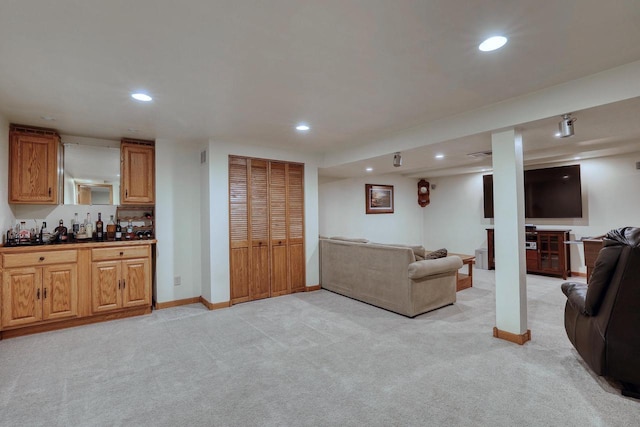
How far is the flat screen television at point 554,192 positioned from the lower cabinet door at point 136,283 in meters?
6.47

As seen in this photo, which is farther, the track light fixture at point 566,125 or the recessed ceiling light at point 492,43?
the track light fixture at point 566,125

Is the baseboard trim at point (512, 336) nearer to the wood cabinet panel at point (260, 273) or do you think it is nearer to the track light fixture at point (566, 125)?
the track light fixture at point (566, 125)

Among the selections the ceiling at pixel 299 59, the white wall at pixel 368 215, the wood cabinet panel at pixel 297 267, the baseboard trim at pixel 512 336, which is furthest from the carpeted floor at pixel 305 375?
the white wall at pixel 368 215

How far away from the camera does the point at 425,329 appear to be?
3428 mm

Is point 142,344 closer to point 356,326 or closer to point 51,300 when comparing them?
point 51,300

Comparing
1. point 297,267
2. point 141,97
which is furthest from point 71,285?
point 297,267

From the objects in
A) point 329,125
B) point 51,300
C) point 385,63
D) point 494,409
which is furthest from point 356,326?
point 51,300

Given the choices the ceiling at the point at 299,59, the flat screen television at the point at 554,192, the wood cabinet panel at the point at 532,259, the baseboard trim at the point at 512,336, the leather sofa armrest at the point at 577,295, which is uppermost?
the ceiling at the point at 299,59

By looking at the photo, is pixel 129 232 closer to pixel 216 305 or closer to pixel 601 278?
pixel 216 305

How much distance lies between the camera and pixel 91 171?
13.8 feet

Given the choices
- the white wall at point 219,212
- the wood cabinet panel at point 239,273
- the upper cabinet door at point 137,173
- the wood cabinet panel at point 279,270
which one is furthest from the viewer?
the wood cabinet panel at point 279,270

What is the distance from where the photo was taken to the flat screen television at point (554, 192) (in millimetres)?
5805

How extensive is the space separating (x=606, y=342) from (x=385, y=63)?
252cm

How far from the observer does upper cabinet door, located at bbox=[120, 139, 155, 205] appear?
13.7ft
